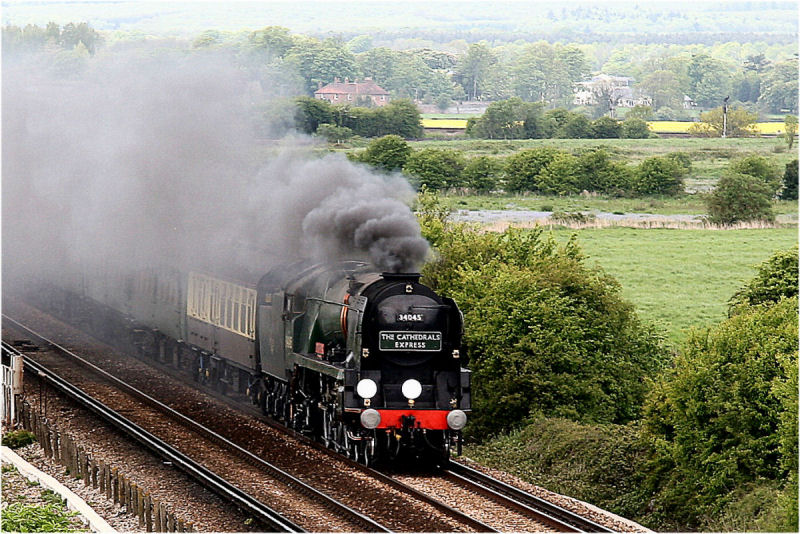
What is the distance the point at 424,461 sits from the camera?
755 inches

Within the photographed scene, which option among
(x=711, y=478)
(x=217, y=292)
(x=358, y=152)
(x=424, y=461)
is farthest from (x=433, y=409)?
(x=358, y=152)

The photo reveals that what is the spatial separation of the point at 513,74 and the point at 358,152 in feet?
241

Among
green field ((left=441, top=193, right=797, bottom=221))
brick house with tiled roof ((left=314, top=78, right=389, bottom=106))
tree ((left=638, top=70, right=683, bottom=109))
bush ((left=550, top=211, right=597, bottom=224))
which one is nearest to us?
bush ((left=550, top=211, right=597, bottom=224))

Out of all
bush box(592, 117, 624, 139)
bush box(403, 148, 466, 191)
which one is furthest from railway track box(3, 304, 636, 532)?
bush box(592, 117, 624, 139)

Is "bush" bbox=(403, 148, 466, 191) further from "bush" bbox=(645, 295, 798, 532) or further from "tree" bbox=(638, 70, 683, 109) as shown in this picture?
"tree" bbox=(638, 70, 683, 109)

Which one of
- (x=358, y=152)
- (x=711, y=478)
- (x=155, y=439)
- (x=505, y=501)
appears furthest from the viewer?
(x=358, y=152)

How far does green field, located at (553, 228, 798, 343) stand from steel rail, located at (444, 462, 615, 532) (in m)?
19.1

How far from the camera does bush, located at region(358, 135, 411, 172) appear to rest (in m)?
61.8

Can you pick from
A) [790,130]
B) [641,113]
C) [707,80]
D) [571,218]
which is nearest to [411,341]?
[571,218]

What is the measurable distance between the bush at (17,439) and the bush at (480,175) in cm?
5027

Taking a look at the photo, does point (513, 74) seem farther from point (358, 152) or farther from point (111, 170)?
point (111, 170)

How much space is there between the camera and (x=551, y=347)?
2388 centimetres

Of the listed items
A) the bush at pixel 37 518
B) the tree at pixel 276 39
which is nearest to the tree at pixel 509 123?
the tree at pixel 276 39

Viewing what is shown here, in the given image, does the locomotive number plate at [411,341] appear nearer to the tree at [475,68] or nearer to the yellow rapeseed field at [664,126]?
the yellow rapeseed field at [664,126]
